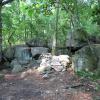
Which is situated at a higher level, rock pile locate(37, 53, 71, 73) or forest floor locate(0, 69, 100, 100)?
rock pile locate(37, 53, 71, 73)

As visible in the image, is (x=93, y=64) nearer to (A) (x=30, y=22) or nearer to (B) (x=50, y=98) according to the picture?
(B) (x=50, y=98)

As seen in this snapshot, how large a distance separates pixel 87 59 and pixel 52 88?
2.86m

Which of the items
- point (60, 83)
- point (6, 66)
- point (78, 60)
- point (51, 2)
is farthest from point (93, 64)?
point (6, 66)

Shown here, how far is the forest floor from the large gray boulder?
0.55 meters

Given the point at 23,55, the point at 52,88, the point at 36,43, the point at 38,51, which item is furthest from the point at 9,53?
the point at 52,88

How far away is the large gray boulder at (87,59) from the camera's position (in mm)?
10250

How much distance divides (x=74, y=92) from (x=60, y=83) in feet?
4.27

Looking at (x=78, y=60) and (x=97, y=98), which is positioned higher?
(x=78, y=60)

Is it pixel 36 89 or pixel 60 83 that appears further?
pixel 60 83

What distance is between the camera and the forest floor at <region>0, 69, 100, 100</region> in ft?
24.9

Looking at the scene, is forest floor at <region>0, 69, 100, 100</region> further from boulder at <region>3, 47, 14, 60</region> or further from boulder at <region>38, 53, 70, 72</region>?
boulder at <region>3, 47, 14, 60</region>

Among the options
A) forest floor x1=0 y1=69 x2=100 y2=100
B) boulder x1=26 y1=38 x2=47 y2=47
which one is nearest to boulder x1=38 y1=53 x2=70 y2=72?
forest floor x1=0 y1=69 x2=100 y2=100

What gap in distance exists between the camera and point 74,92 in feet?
25.8

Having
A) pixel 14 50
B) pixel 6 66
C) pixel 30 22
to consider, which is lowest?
pixel 6 66
